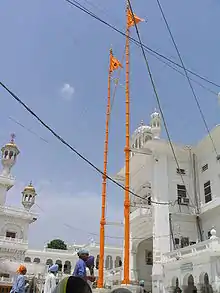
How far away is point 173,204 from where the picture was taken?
78.3 feet

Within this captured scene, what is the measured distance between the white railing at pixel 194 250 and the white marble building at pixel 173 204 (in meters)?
0.10

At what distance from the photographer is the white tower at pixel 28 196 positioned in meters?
42.6

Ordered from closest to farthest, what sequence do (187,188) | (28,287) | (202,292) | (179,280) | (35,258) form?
(28,287) < (202,292) < (179,280) < (187,188) < (35,258)

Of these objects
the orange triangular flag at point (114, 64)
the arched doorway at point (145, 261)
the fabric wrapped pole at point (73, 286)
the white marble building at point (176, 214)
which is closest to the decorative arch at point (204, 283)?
the white marble building at point (176, 214)

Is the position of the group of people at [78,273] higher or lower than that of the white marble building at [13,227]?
lower

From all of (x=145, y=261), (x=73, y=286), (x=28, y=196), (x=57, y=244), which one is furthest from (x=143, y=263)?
(x=57, y=244)

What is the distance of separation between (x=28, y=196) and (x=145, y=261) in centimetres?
2063

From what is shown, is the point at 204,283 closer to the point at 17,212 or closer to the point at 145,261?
the point at 145,261

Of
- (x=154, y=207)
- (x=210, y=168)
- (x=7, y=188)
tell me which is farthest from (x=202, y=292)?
(x=7, y=188)

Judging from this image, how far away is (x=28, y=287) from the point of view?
771 cm

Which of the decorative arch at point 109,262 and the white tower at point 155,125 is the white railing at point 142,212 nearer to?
the white tower at point 155,125

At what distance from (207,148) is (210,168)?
1480 millimetres

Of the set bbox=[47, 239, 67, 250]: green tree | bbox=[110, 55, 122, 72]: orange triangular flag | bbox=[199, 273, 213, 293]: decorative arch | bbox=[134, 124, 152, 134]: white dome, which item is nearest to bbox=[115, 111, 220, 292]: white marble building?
bbox=[199, 273, 213, 293]: decorative arch

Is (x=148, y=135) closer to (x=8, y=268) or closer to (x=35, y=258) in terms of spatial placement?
(x=8, y=268)
